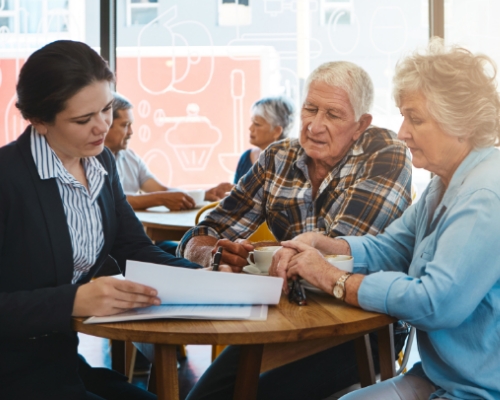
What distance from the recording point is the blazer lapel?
54.9 inches

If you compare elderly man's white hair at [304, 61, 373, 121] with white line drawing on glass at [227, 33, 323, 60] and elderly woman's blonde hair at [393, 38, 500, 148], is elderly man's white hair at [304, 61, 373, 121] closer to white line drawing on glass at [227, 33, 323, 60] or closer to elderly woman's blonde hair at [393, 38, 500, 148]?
elderly woman's blonde hair at [393, 38, 500, 148]

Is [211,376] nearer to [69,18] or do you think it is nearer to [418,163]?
[418,163]

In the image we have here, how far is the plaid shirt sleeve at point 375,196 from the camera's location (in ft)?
5.98

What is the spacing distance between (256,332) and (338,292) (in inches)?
10.4

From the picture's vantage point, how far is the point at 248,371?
1.36 meters

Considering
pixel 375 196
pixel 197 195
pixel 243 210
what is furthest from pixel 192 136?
→ pixel 375 196

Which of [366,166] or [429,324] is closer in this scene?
[429,324]

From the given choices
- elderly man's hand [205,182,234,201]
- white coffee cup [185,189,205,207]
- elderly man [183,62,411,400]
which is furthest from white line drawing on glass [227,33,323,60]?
elderly man [183,62,411,400]

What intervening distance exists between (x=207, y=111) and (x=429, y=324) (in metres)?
3.45

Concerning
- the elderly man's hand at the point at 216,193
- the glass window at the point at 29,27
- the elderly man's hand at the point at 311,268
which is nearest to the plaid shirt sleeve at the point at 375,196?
the elderly man's hand at the point at 311,268

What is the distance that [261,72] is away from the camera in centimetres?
448

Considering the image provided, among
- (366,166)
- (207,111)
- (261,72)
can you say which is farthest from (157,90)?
(366,166)

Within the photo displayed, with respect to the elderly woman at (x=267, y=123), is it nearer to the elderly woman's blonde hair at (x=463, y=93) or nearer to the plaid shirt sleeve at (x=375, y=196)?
the plaid shirt sleeve at (x=375, y=196)

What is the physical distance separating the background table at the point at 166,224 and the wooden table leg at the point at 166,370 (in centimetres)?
160
